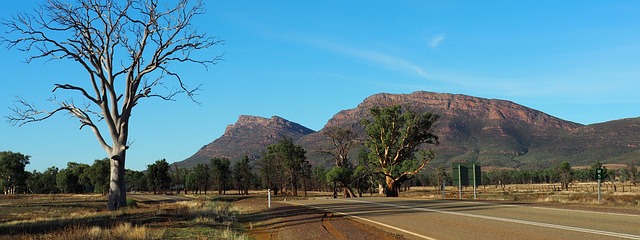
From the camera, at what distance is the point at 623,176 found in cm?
13862

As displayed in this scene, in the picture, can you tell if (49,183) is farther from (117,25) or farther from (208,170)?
(117,25)

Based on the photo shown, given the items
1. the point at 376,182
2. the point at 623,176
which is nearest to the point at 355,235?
the point at 376,182

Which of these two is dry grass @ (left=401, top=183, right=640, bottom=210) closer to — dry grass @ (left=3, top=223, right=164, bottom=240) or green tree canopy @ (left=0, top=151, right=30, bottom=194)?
dry grass @ (left=3, top=223, right=164, bottom=240)

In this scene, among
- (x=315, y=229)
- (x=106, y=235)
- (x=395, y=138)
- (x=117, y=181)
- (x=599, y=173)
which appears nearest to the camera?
(x=106, y=235)

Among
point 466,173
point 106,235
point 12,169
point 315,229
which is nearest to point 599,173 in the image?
point 466,173

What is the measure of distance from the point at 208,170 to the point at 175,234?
115353 mm

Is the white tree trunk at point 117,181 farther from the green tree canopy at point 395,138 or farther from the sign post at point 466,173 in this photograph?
the green tree canopy at point 395,138

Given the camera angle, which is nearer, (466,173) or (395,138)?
(466,173)

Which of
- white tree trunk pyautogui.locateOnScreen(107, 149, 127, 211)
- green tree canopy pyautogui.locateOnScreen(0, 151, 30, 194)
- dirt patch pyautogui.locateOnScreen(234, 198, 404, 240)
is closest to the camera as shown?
dirt patch pyautogui.locateOnScreen(234, 198, 404, 240)

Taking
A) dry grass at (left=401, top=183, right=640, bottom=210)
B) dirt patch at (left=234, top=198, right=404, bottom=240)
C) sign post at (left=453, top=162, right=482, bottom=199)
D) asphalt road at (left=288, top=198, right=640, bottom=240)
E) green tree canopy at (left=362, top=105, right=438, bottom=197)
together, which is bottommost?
dry grass at (left=401, top=183, right=640, bottom=210)

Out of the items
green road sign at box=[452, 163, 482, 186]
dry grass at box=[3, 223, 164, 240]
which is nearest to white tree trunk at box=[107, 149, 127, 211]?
dry grass at box=[3, 223, 164, 240]

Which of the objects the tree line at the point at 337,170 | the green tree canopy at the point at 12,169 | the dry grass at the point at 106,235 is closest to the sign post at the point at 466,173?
the tree line at the point at 337,170

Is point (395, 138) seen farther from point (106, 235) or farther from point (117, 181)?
point (106, 235)

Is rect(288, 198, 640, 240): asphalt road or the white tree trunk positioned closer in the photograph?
rect(288, 198, 640, 240): asphalt road
